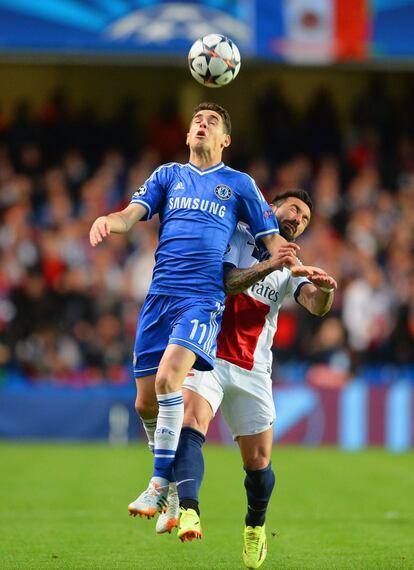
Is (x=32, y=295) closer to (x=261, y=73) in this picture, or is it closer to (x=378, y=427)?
(x=378, y=427)

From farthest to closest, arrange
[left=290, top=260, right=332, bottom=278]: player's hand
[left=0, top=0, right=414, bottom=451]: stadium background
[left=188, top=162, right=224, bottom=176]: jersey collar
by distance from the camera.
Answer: [left=0, top=0, right=414, bottom=451]: stadium background
[left=188, top=162, right=224, bottom=176]: jersey collar
[left=290, top=260, right=332, bottom=278]: player's hand

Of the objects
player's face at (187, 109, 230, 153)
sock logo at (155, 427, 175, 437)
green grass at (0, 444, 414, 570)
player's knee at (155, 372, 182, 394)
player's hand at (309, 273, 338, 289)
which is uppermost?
player's face at (187, 109, 230, 153)

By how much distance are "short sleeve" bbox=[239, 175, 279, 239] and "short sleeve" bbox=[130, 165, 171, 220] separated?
1.62 ft

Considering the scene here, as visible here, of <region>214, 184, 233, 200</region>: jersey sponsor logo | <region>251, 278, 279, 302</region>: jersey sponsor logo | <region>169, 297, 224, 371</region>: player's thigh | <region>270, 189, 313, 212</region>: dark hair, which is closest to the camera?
<region>169, 297, 224, 371</region>: player's thigh

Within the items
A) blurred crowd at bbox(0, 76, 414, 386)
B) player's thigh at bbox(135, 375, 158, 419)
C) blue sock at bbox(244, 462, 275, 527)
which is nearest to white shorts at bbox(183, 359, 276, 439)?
blue sock at bbox(244, 462, 275, 527)

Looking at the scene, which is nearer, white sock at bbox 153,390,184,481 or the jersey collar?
white sock at bbox 153,390,184,481

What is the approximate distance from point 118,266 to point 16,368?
2314mm

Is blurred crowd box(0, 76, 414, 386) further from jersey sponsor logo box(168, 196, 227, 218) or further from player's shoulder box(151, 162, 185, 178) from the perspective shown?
jersey sponsor logo box(168, 196, 227, 218)

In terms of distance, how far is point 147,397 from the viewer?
748 centimetres

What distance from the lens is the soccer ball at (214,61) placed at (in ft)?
25.4

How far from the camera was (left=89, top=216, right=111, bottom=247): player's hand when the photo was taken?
265 inches

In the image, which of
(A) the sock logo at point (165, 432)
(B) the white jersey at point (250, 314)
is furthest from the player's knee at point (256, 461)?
(A) the sock logo at point (165, 432)

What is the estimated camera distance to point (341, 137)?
73.6 feet

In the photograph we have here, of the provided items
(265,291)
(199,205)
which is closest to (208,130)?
(199,205)
